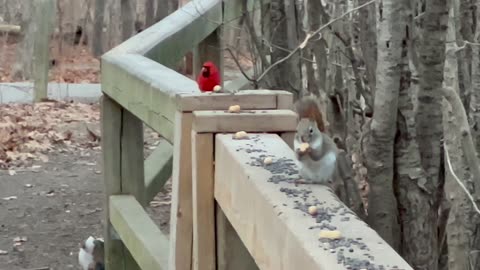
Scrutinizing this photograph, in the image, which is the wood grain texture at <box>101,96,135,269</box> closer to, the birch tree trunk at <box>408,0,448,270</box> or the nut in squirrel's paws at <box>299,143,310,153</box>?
the birch tree trunk at <box>408,0,448,270</box>

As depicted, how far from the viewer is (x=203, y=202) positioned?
2412 millimetres

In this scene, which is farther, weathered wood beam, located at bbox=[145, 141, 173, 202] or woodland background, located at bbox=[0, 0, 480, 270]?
weathered wood beam, located at bbox=[145, 141, 173, 202]

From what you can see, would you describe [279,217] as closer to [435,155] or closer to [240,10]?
[435,155]

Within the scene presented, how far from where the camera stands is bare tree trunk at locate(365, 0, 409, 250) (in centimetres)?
315

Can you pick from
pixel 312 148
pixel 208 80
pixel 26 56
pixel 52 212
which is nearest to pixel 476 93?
pixel 208 80

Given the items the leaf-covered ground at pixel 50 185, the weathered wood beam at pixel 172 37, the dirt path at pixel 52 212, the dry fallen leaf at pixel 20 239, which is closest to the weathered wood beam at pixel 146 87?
the weathered wood beam at pixel 172 37

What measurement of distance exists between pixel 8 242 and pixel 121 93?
220cm

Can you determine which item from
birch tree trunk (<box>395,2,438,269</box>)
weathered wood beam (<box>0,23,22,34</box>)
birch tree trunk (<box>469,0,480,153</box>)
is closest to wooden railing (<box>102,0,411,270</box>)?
birch tree trunk (<box>395,2,438,269</box>)

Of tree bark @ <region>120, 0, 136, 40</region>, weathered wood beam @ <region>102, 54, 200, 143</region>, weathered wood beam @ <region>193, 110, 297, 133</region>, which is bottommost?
tree bark @ <region>120, 0, 136, 40</region>

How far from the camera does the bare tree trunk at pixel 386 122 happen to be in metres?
3.15

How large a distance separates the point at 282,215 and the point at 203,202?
0.78 meters

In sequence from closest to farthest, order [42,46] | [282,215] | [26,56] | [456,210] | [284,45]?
[282,215] → [456,210] → [284,45] → [42,46] → [26,56]

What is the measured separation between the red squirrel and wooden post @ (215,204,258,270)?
36cm

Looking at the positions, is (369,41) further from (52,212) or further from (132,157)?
(52,212)
